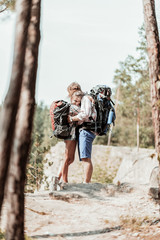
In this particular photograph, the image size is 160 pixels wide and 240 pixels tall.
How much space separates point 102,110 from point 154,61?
1577 millimetres

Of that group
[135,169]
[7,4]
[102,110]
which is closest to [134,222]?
[102,110]

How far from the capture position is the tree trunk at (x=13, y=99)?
2783mm

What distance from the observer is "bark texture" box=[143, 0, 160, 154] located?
4.52m

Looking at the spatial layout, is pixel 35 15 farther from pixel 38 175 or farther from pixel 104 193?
pixel 38 175

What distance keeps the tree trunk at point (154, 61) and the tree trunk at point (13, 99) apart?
6.87 feet

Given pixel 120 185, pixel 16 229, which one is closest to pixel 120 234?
pixel 16 229

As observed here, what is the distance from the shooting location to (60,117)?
5656 millimetres

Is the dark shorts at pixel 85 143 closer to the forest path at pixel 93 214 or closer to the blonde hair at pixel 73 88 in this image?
the forest path at pixel 93 214

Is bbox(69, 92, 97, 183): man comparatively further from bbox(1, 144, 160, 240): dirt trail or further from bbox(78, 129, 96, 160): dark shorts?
bbox(1, 144, 160, 240): dirt trail

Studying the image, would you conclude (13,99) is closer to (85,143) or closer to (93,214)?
(93,214)

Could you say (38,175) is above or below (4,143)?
below

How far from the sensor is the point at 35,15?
324cm

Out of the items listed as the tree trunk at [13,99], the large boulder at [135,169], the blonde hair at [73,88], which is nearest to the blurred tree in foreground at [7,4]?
the blonde hair at [73,88]

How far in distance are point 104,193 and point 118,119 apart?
27607 mm
